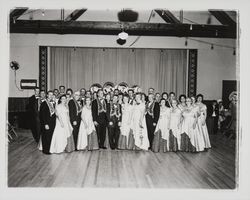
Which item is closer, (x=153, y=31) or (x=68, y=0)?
(x=68, y=0)

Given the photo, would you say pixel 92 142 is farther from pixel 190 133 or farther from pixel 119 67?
pixel 119 67

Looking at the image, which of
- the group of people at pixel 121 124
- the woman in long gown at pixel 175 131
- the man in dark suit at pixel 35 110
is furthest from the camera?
the man in dark suit at pixel 35 110

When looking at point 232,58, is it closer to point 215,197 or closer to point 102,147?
point 102,147

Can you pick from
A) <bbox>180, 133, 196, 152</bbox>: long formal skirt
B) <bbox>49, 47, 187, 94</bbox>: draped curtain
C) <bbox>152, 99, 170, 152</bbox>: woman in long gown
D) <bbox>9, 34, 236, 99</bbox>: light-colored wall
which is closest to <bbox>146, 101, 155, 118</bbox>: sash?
<bbox>152, 99, 170, 152</bbox>: woman in long gown

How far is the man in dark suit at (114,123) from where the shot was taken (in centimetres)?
773

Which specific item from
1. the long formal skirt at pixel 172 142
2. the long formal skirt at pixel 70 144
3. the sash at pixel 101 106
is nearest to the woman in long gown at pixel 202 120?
the long formal skirt at pixel 172 142

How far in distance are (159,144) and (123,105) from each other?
135 centimetres

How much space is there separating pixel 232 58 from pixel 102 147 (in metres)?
7.69

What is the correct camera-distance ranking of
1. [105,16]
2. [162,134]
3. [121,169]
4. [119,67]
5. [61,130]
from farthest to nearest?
[119,67], [105,16], [162,134], [61,130], [121,169]

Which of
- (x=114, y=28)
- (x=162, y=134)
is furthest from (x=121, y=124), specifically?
(x=114, y=28)

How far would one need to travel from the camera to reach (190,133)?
7566 millimetres

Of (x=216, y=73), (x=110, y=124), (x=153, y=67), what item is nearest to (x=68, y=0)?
(x=110, y=124)

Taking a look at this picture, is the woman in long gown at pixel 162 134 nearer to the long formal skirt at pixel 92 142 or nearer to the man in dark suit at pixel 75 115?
the long formal skirt at pixel 92 142

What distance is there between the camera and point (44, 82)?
40.4 ft
